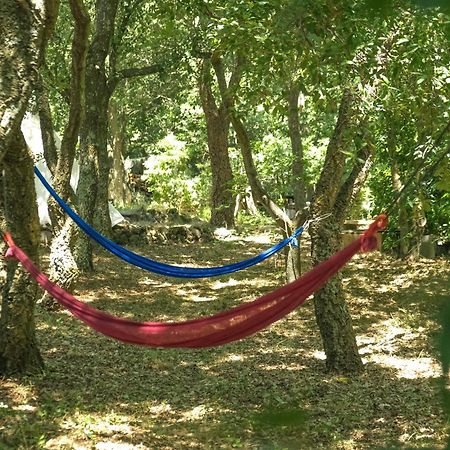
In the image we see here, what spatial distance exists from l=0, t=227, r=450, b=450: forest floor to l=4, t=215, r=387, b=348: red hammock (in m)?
0.29

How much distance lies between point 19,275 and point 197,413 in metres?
1.12

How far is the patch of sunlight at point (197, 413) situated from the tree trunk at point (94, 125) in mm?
3967

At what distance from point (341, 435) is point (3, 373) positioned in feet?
5.74

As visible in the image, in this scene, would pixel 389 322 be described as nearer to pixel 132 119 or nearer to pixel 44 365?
pixel 44 365

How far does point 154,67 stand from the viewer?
30.8 feet

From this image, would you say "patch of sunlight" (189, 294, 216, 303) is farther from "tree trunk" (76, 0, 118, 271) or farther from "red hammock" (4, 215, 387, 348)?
"red hammock" (4, 215, 387, 348)

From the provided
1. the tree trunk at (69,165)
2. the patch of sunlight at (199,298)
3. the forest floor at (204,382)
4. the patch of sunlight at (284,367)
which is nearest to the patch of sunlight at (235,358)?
the forest floor at (204,382)

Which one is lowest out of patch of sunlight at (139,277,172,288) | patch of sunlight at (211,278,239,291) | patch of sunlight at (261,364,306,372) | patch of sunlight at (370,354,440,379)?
patch of sunlight at (370,354,440,379)

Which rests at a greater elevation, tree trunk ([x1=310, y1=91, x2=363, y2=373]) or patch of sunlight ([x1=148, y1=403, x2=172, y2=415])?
tree trunk ([x1=310, y1=91, x2=363, y2=373])

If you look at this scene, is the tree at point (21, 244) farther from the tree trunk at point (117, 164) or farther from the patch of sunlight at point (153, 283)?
the tree trunk at point (117, 164)

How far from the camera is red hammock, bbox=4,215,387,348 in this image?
250 cm

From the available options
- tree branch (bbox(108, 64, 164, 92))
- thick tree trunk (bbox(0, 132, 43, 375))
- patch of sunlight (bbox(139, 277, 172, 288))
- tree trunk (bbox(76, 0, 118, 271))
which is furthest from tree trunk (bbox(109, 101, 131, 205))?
thick tree trunk (bbox(0, 132, 43, 375))

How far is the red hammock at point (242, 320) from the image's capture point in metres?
2.50

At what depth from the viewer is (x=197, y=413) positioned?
3730 millimetres
